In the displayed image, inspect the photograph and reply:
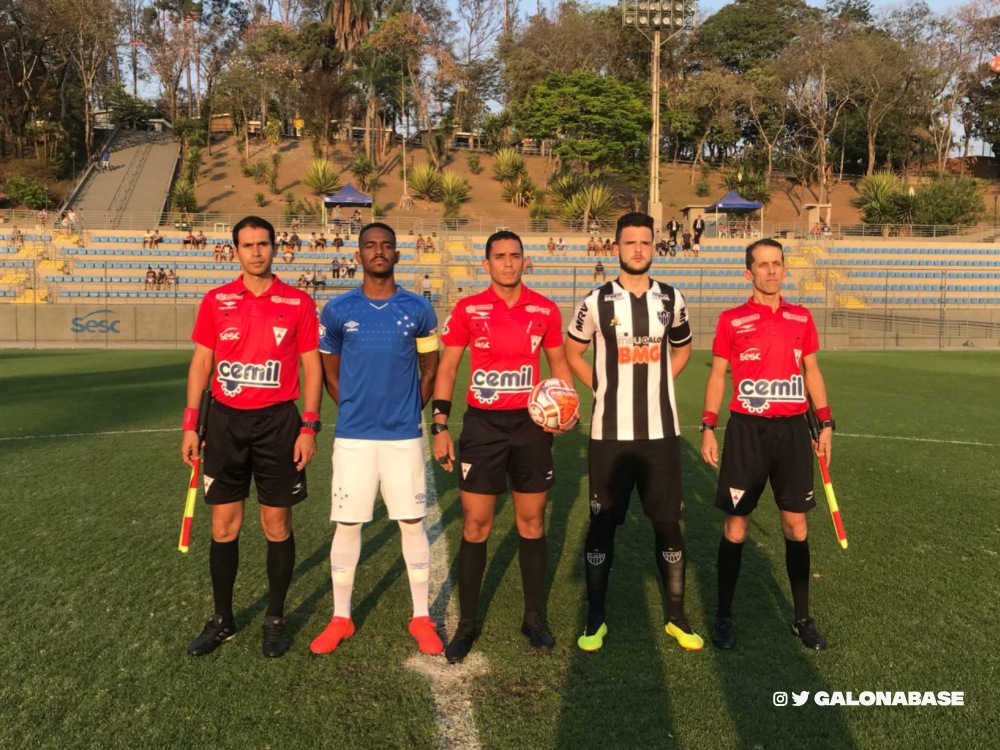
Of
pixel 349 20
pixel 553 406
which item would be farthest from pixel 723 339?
pixel 349 20

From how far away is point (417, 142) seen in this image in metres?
56.9

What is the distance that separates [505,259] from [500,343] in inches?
16.4

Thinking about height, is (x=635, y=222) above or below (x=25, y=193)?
below

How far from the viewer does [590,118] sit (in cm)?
4662

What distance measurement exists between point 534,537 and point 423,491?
2.04 ft

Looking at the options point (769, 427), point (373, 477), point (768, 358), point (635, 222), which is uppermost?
point (635, 222)

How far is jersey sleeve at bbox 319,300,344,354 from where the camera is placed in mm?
3596

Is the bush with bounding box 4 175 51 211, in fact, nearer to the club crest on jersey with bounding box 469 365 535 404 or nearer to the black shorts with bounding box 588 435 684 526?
the club crest on jersey with bounding box 469 365 535 404

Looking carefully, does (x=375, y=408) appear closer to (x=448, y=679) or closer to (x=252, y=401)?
(x=252, y=401)

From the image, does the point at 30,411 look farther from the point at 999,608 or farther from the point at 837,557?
the point at 999,608

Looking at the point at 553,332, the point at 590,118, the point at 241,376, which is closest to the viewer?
the point at 241,376

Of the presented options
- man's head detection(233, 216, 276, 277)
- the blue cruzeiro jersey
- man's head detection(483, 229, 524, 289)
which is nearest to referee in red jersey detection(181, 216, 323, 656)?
man's head detection(233, 216, 276, 277)

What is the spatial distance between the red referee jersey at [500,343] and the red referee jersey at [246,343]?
82 cm

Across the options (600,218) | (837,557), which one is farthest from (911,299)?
(837,557)
